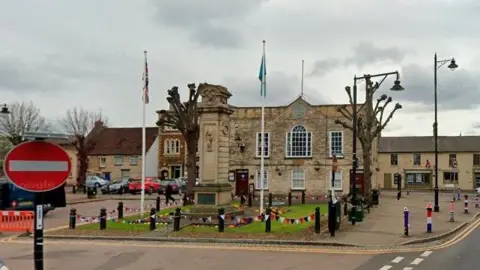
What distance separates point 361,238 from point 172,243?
5.99 meters

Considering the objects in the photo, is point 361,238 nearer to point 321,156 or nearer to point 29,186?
point 29,186

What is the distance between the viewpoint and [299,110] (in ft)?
175

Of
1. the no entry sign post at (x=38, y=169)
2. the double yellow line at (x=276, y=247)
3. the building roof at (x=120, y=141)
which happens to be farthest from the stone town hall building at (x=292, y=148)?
the no entry sign post at (x=38, y=169)

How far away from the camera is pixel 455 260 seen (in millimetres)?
14227

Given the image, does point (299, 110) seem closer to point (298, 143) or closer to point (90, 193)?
point (298, 143)

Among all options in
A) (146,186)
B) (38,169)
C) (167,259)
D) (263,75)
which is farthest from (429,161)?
(38,169)

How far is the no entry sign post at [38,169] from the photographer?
6750 millimetres

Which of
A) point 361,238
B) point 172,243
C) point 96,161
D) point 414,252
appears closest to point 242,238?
point 172,243

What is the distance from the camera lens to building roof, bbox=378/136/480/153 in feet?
266

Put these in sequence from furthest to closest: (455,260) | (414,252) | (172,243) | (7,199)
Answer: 1. (7,199)
2. (172,243)
3. (414,252)
4. (455,260)

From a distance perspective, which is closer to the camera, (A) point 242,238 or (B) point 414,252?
(B) point 414,252

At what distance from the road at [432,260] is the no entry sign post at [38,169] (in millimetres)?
7952

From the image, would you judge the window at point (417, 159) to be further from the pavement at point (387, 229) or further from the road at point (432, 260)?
the road at point (432, 260)

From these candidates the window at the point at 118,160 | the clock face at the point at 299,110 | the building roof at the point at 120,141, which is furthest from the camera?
the building roof at the point at 120,141
